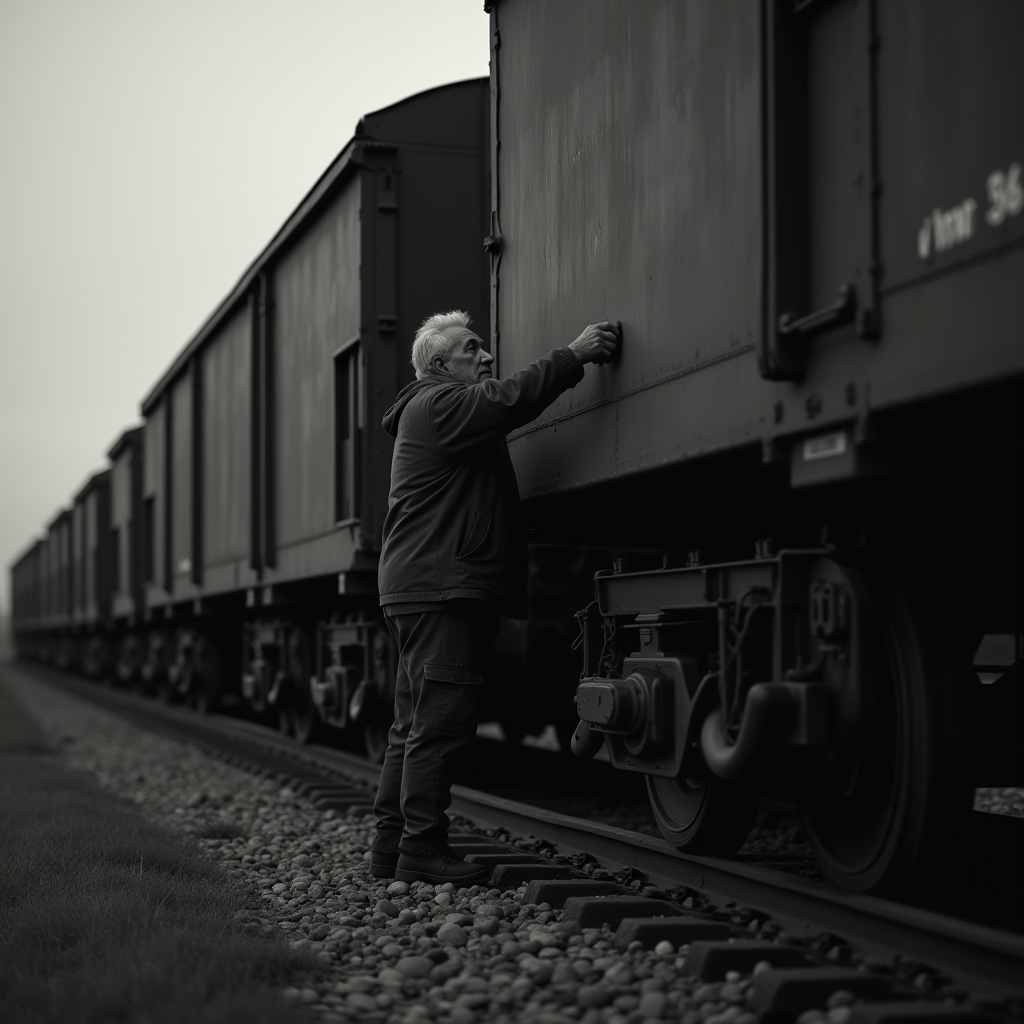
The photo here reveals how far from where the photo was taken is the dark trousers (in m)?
5.17

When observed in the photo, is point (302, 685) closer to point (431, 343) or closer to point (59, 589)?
point (431, 343)

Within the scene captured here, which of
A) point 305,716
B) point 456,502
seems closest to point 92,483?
point 305,716

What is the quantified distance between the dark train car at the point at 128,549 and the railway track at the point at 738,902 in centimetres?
1304

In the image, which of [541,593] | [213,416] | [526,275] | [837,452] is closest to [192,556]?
[213,416]

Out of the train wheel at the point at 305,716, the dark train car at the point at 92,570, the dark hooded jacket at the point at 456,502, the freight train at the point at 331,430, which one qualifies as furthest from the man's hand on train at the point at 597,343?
the dark train car at the point at 92,570

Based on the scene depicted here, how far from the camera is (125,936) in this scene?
405cm

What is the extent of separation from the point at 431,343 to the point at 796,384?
217 centimetres

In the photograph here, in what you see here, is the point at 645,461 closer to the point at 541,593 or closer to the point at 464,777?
the point at 541,593

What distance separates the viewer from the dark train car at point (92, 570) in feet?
82.6

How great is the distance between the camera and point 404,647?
536cm

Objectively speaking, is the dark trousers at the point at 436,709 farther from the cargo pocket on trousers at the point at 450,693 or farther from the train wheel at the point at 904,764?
the train wheel at the point at 904,764

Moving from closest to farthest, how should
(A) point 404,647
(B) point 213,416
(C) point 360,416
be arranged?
1. (A) point 404,647
2. (C) point 360,416
3. (B) point 213,416

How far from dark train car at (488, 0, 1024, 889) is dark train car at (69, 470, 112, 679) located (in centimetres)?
2091

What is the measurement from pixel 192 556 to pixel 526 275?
31.1ft
